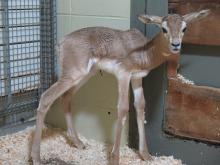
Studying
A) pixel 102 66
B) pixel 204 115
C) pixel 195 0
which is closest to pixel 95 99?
pixel 102 66

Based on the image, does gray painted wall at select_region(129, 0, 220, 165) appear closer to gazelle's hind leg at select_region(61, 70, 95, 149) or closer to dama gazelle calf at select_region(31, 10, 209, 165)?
dama gazelle calf at select_region(31, 10, 209, 165)

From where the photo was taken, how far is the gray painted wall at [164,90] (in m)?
2.39

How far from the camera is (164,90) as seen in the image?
253 cm

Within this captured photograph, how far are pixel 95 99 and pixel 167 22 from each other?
3.22 ft

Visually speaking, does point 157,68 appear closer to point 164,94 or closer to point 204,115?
point 164,94

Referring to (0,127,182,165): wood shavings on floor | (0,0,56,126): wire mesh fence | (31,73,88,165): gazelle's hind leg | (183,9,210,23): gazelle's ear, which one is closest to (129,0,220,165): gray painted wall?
(0,127,182,165): wood shavings on floor

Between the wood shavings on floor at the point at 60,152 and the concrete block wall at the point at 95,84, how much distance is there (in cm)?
12

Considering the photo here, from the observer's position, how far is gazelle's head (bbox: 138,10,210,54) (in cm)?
205

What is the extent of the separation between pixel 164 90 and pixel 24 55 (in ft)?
3.78

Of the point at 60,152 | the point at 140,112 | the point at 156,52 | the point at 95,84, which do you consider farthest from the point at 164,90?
the point at 60,152

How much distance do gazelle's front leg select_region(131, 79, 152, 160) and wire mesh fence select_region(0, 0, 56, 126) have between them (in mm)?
845

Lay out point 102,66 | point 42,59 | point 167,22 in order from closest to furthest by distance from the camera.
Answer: point 167,22
point 102,66
point 42,59

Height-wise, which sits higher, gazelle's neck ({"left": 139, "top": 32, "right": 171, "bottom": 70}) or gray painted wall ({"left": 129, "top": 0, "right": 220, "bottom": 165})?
gazelle's neck ({"left": 139, "top": 32, "right": 171, "bottom": 70})

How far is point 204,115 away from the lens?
7.86 feet
